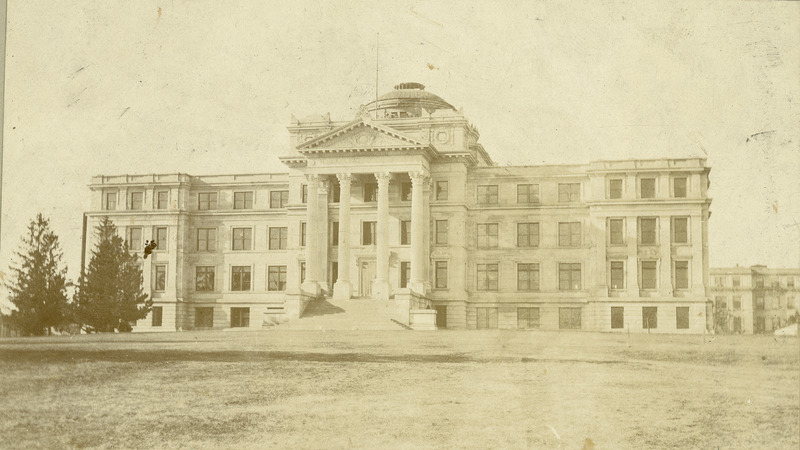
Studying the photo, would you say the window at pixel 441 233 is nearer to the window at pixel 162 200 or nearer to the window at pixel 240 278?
the window at pixel 240 278

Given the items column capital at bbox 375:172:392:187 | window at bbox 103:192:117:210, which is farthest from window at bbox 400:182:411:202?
window at bbox 103:192:117:210

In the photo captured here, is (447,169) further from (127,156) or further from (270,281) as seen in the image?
(127,156)

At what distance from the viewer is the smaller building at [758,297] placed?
13.1 m

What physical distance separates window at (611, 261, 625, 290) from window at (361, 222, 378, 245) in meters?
6.06

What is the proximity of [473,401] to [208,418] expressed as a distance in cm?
460

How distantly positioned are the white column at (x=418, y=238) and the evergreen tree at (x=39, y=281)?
24.1 feet

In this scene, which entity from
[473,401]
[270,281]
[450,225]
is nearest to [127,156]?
[270,281]

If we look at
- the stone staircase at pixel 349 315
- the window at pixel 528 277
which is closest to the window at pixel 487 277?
the window at pixel 528 277

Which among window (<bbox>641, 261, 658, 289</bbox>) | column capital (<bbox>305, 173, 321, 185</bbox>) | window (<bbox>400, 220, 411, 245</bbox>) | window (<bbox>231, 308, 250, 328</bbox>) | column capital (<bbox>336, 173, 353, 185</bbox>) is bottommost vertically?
window (<bbox>231, 308, 250, 328</bbox>)

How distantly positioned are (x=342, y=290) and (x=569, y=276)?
19.2ft

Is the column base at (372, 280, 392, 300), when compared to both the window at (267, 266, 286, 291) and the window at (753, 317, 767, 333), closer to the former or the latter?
the window at (267, 266, 286, 291)

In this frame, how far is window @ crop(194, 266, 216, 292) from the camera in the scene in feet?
57.7

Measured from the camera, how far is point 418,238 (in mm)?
18469

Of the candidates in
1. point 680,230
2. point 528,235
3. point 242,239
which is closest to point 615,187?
point 680,230
